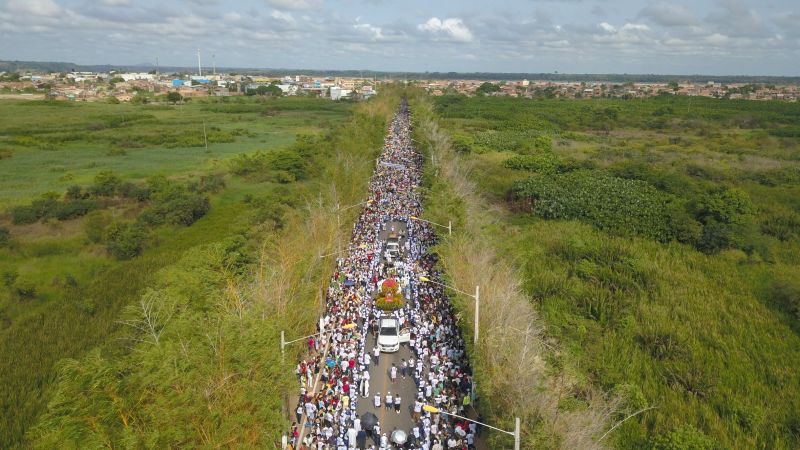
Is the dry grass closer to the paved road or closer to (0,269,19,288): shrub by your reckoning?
the paved road

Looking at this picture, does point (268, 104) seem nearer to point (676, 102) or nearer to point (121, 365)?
point (676, 102)

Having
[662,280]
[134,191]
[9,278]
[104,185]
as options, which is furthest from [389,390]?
[104,185]

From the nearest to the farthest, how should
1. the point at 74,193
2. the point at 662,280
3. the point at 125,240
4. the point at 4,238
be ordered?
the point at 662,280 → the point at 4,238 → the point at 125,240 → the point at 74,193

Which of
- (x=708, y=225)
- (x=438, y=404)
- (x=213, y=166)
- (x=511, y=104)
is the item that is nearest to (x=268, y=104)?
(x=511, y=104)

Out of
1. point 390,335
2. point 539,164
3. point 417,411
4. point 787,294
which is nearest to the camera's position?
point 417,411

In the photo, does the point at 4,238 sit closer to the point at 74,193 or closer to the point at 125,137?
the point at 74,193

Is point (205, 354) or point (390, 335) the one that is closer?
point (205, 354)

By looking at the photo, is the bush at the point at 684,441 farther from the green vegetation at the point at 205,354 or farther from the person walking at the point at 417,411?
the green vegetation at the point at 205,354

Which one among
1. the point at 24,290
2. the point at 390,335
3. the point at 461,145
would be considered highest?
the point at 461,145
